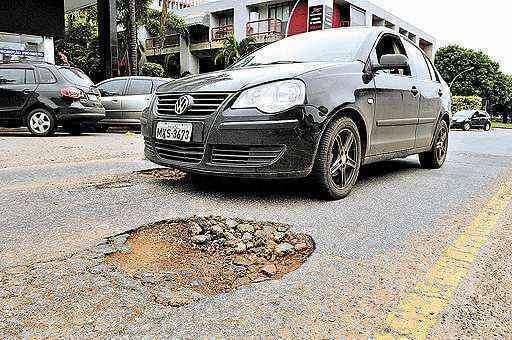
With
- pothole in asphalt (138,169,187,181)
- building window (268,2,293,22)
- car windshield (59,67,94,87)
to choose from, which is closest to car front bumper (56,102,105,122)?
car windshield (59,67,94,87)

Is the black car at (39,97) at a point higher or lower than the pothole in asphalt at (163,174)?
higher

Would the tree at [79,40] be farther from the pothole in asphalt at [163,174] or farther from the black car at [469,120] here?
the pothole in asphalt at [163,174]

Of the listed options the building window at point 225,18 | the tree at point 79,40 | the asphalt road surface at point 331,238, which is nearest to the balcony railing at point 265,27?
the building window at point 225,18

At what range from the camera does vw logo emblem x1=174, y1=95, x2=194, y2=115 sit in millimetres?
3479

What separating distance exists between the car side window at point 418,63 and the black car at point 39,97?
21.6 ft

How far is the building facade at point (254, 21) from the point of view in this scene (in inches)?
1184

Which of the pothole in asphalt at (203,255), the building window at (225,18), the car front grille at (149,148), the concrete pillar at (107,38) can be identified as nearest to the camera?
the pothole in asphalt at (203,255)

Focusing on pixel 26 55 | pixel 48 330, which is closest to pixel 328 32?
pixel 48 330

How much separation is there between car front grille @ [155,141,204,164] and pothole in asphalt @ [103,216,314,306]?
705mm

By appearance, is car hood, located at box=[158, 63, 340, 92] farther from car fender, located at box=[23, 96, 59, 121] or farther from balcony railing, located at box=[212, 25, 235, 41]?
balcony railing, located at box=[212, 25, 235, 41]

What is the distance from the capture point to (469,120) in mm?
27953

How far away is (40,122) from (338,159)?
291 inches

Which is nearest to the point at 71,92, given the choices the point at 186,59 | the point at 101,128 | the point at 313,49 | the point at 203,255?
the point at 101,128

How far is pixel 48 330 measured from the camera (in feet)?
5.16
